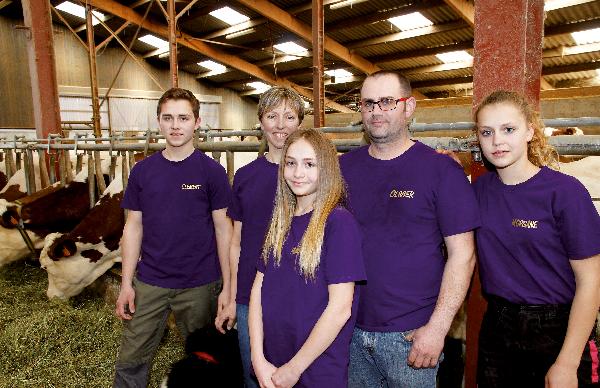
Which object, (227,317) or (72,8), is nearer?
(227,317)

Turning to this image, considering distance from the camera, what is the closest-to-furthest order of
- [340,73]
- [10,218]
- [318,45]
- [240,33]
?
1. [10,218]
2. [318,45]
3. [240,33]
4. [340,73]

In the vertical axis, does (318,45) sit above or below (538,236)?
above

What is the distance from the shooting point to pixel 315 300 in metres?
1.53

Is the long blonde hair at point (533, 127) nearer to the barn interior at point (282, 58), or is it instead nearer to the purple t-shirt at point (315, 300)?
the barn interior at point (282, 58)

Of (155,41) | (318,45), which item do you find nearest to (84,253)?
(318,45)

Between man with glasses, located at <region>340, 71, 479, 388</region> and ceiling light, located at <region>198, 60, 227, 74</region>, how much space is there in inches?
763

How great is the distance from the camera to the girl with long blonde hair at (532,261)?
1414 millimetres

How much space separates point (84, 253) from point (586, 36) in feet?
46.3

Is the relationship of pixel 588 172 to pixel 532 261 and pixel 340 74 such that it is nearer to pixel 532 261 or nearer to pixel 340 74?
pixel 532 261

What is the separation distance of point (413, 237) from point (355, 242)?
10.5 inches

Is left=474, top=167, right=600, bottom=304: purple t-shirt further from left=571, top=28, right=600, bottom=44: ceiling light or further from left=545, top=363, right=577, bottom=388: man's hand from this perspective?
left=571, top=28, right=600, bottom=44: ceiling light

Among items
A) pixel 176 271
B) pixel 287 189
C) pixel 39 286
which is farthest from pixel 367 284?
pixel 39 286

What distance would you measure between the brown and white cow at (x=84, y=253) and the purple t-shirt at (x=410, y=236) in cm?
308

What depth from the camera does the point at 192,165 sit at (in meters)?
2.39
